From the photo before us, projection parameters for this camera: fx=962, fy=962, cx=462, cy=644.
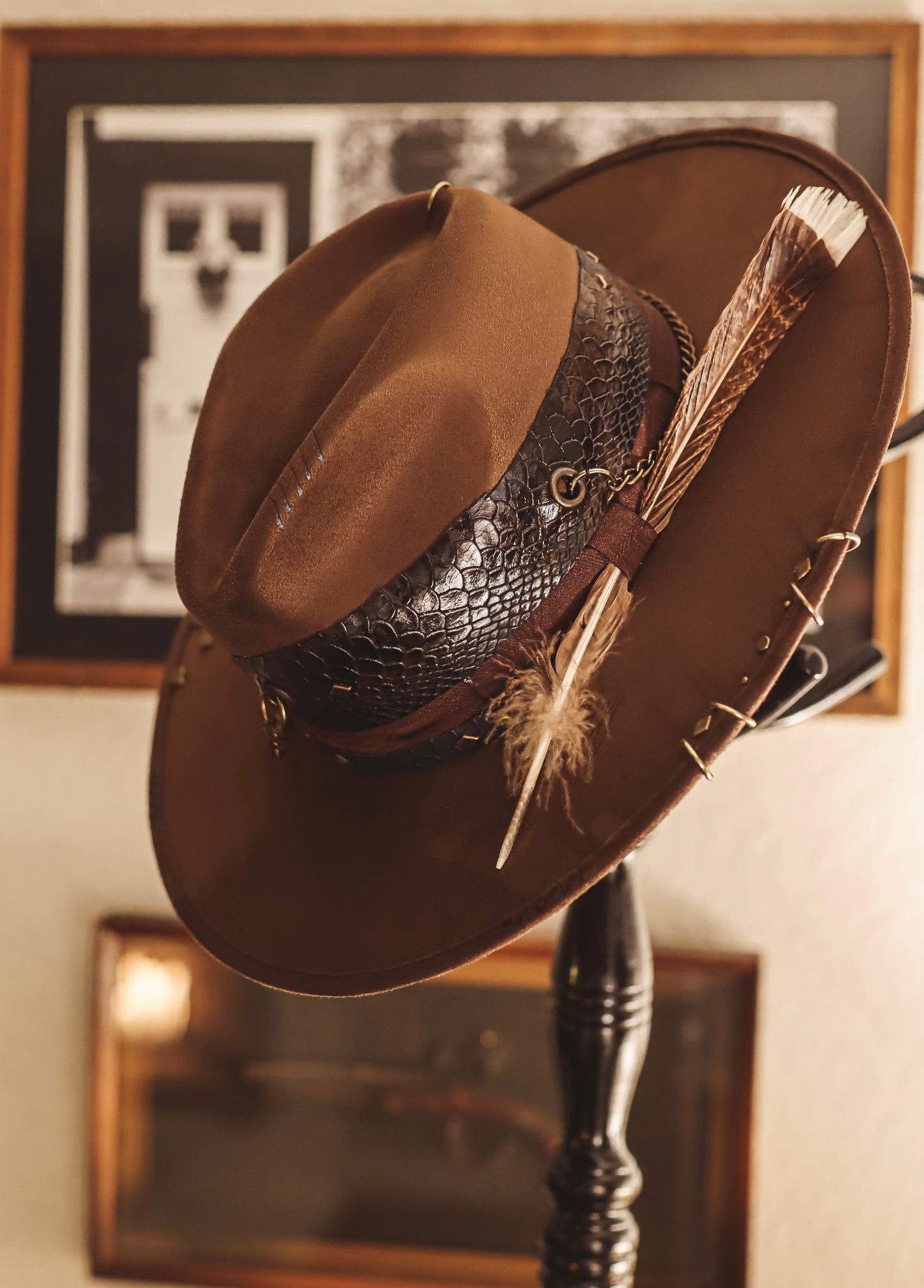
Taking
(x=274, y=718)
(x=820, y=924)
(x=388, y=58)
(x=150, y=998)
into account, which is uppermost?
(x=388, y=58)

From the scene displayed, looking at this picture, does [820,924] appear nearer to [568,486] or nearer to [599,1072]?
[599,1072]

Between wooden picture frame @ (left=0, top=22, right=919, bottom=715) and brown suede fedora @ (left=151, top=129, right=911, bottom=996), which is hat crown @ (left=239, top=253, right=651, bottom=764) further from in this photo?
wooden picture frame @ (left=0, top=22, right=919, bottom=715)

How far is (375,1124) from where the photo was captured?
1262mm

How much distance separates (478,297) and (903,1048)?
3.65ft

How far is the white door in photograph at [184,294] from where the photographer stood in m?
1.22

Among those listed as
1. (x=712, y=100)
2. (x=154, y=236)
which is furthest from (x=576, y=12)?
(x=154, y=236)

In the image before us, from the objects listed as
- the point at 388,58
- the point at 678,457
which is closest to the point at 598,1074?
the point at 678,457

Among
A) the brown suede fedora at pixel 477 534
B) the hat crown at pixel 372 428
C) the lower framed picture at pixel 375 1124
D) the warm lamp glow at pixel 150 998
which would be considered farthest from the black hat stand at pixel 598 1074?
the warm lamp glow at pixel 150 998

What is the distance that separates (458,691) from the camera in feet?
1.81

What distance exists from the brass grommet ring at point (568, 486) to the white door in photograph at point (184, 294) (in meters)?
0.81

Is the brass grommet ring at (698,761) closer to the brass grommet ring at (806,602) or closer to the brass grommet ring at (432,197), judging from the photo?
the brass grommet ring at (806,602)

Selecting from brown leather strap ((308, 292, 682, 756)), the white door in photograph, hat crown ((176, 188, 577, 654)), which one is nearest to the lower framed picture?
the white door in photograph

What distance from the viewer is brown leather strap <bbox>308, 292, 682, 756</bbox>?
55cm

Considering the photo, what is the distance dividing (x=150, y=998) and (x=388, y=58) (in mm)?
1245
